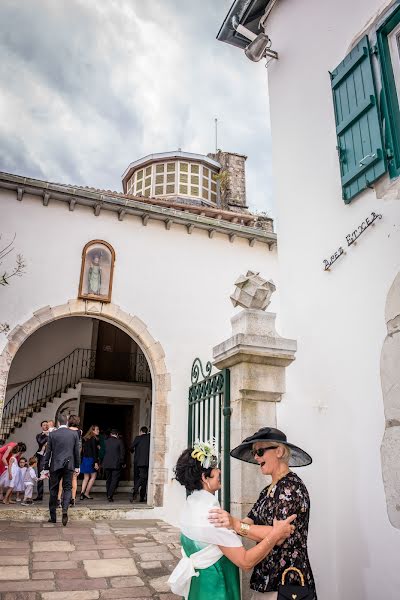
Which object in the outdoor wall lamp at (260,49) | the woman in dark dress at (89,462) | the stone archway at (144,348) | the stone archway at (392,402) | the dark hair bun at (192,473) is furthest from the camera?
the woman in dark dress at (89,462)

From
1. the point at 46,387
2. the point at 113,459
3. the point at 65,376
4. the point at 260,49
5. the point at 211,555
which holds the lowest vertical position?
the point at 211,555

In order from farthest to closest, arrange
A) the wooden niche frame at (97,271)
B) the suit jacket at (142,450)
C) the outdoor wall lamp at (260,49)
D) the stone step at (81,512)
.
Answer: the suit jacket at (142,450), the wooden niche frame at (97,271), the stone step at (81,512), the outdoor wall lamp at (260,49)

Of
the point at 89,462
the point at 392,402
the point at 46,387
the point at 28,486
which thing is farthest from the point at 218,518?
the point at 46,387

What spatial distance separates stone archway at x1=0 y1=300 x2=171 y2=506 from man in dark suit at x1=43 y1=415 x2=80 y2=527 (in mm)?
1948

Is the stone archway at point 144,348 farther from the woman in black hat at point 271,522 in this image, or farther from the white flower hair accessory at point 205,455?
the white flower hair accessory at point 205,455

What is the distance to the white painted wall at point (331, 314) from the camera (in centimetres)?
347

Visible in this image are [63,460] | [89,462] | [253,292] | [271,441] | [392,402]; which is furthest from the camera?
[89,462]

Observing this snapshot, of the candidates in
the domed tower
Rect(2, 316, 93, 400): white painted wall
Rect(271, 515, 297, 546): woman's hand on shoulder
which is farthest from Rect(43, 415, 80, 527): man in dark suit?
the domed tower

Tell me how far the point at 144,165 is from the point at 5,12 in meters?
10.8

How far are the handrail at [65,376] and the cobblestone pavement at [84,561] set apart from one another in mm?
6230

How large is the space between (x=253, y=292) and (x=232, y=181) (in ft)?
45.4

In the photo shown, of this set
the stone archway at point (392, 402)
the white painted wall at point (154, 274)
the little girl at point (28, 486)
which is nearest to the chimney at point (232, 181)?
the white painted wall at point (154, 274)

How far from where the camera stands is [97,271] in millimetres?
8953

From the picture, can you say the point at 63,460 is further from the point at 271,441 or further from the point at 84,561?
the point at 271,441
